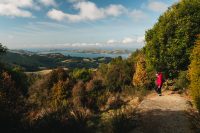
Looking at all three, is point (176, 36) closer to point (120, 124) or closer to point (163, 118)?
point (163, 118)

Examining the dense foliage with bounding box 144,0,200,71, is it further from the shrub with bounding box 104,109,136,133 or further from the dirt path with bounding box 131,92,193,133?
the shrub with bounding box 104,109,136,133

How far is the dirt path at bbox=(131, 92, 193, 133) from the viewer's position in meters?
10.5

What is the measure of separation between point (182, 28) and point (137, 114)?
10.5 m

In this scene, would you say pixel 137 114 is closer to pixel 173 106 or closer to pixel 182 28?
pixel 173 106

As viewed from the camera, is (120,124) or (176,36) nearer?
(120,124)

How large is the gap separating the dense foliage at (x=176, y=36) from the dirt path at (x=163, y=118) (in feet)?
20.0

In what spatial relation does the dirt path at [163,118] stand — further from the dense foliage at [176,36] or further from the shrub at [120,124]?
the dense foliage at [176,36]

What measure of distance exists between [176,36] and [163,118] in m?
10.6

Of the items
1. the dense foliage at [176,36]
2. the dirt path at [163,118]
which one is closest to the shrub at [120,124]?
the dirt path at [163,118]

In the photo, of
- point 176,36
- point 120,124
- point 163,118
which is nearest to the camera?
point 120,124

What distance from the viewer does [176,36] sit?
822 inches

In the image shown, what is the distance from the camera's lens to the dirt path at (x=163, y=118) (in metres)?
10.5

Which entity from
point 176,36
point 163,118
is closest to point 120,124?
point 163,118

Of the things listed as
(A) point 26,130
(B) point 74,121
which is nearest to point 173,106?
(B) point 74,121
